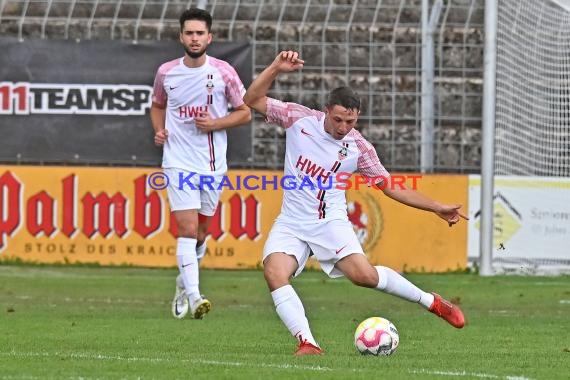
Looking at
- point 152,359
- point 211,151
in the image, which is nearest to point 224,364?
point 152,359

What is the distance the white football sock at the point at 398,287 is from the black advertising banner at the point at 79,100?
30.3ft

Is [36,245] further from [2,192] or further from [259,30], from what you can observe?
[259,30]

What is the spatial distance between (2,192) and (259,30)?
12.2 feet

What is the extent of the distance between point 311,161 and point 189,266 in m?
2.66

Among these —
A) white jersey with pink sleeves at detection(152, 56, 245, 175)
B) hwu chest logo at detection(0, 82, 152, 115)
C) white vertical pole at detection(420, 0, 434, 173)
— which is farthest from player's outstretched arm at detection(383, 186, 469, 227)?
hwu chest logo at detection(0, 82, 152, 115)

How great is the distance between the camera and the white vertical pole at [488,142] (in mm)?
16938

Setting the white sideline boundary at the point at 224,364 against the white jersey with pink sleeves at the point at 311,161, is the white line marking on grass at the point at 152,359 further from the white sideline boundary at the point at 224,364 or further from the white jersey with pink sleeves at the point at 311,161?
the white jersey with pink sleeves at the point at 311,161

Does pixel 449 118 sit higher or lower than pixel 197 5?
lower

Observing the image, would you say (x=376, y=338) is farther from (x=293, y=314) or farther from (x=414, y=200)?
(x=414, y=200)

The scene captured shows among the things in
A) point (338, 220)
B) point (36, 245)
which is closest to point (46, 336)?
point (338, 220)

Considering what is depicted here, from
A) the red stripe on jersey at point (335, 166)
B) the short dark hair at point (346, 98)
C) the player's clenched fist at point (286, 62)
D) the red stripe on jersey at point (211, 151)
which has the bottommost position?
the red stripe on jersey at point (335, 166)

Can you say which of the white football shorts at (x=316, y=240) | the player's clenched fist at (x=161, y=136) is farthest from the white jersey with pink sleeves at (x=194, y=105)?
the white football shorts at (x=316, y=240)

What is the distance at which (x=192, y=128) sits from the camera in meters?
11.9

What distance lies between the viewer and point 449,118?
1838cm
